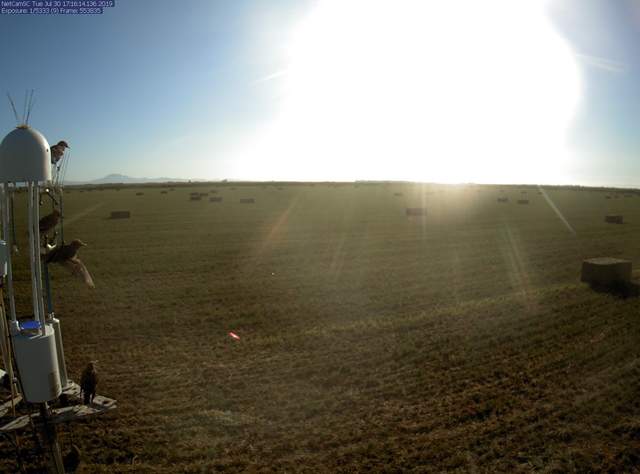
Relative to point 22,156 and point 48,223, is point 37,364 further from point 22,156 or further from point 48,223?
point 22,156

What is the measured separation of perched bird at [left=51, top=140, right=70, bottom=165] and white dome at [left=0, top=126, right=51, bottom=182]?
83 centimetres

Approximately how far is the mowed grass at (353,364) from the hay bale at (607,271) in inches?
24.8

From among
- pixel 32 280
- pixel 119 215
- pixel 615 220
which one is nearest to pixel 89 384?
pixel 32 280

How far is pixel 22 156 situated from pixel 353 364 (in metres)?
6.63

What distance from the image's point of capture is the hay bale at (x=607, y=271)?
46.3ft

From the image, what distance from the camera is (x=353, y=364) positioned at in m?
8.80

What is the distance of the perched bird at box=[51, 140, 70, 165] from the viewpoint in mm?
5371

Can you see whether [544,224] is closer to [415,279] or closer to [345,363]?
[415,279]

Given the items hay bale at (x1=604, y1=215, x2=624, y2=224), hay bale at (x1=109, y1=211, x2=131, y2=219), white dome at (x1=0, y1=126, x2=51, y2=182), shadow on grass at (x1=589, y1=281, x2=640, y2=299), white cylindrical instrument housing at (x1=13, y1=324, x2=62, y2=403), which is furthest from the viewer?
hay bale at (x1=109, y1=211, x2=131, y2=219)

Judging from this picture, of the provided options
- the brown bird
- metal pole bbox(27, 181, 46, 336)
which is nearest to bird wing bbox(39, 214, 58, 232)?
the brown bird

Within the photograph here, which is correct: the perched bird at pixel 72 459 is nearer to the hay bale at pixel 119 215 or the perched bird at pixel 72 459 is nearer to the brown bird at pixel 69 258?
the brown bird at pixel 69 258

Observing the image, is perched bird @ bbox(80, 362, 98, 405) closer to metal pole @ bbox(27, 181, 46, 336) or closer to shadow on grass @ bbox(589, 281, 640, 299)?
metal pole @ bbox(27, 181, 46, 336)

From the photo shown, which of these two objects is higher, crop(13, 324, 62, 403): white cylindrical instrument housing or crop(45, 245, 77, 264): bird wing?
crop(45, 245, 77, 264): bird wing

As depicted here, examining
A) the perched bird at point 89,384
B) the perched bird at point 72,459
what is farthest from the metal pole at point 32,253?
the perched bird at point 72,459
